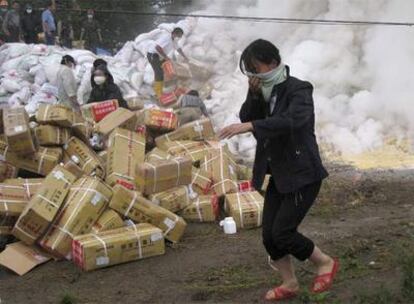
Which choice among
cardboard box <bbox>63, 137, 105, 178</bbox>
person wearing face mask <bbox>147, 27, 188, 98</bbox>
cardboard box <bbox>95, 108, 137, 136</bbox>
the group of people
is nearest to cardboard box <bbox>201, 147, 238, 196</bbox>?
cardboard box <bbox>95, 108, 137, 136</bbox>

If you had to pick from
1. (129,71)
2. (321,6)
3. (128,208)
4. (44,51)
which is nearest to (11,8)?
(44,51)

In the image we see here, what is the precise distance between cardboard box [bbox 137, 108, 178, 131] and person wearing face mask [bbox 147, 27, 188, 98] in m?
4.75

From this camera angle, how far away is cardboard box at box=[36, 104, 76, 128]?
7.03 meters

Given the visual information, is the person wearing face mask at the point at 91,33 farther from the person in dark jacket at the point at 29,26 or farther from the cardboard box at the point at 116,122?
the cardboard box at the point at 116,122

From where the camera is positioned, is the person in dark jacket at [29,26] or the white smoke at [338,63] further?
the person in dark jacket at [29,26]

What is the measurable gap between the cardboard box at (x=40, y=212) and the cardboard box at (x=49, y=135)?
112cm

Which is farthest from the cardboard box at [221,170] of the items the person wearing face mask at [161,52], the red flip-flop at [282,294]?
the person wearing face mask at [161,52]

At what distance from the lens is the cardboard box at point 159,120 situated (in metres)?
7.85

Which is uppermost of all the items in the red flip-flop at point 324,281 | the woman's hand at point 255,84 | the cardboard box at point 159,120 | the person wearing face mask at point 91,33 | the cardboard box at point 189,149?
the woman's hand at point 255,84

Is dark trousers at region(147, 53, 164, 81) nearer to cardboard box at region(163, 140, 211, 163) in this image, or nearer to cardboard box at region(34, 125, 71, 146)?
cardboard box at region(163, 140, 211, 163)

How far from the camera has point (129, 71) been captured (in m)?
13.6

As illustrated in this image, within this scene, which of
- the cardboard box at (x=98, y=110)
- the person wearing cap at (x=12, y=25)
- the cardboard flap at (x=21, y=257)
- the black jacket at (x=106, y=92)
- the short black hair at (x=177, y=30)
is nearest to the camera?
the cardboard flap at (x=21, y=257)

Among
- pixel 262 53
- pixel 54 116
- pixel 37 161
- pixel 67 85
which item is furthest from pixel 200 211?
pixel 67 85

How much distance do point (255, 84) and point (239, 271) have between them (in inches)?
67.9
